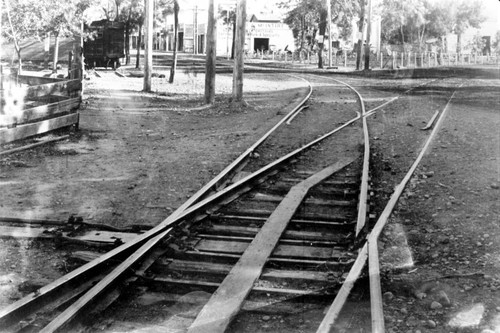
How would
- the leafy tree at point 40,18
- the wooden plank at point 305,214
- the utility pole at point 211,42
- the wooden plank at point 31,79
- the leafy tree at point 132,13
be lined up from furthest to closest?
the leafy tree at point 132,13 → the leafy tree at point 40,18 → the utility pole at point 211,42 → the wooden plank at point 31,79 → the wooden plank at point 305,214

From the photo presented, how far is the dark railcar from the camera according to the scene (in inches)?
1446

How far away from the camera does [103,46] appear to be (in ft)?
121

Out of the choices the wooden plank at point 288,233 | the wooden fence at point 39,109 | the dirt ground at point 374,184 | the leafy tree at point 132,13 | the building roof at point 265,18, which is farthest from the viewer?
the building roof at point 265,18

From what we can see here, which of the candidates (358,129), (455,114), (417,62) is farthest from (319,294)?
(417,62)

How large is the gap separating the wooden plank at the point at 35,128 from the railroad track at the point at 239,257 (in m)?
4.05

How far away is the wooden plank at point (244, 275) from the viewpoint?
4.20 metres

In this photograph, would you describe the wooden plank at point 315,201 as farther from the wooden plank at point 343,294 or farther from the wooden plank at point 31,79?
the wooden plank at point 31,79

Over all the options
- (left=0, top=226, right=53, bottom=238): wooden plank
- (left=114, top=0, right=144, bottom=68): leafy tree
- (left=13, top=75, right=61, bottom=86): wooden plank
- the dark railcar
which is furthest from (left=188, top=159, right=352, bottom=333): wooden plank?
(left=114, top=0, right=144, bottom=68): leafy tree

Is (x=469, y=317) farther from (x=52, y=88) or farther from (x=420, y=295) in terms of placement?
(x=52, y=88)

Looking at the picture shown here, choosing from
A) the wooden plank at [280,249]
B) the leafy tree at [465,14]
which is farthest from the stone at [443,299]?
the leafy tree at [465,14]

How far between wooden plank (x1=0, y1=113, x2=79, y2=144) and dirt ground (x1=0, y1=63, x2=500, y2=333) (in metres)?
0.34

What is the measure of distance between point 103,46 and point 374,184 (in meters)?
30.6

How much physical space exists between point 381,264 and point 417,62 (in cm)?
4801

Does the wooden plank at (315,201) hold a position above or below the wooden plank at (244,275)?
above
